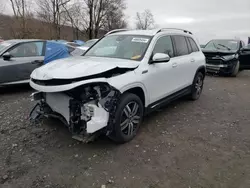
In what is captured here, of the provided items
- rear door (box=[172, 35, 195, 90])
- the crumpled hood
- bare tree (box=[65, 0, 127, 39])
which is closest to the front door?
rear door (box=[172, 35, 195, 90])

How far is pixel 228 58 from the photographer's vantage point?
960 centimetres

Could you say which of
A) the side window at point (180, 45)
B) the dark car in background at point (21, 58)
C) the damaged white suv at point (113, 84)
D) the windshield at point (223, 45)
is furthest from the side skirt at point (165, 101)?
the windshield at point (223, 45)

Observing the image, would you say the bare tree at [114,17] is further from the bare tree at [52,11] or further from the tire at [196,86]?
the tire at [196,86]

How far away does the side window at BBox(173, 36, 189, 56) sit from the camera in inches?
188

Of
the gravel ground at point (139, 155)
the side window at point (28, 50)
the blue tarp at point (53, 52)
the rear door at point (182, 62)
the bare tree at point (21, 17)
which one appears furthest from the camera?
the bare tree at point (21, 17)

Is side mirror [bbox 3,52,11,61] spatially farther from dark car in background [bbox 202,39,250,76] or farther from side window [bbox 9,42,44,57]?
dark car in background [bbox 202,39,250,76]

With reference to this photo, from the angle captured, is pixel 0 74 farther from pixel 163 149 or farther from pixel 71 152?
pixel 163 149

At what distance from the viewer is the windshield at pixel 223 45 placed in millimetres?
10416

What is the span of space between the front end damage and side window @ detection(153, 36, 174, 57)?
144 cm

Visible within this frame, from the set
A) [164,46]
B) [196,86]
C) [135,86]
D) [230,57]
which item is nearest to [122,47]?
[164,46]

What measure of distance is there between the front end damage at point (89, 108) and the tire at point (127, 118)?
0.11m

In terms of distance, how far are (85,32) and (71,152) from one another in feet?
112

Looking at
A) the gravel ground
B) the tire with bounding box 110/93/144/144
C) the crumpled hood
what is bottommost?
the gravel ground

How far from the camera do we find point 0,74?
575 cm
